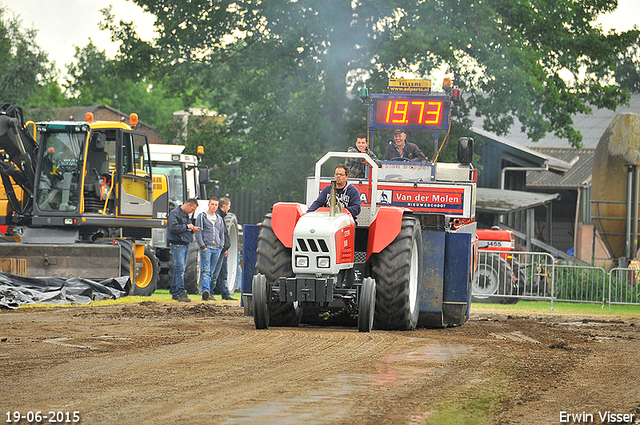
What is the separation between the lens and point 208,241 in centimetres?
1822

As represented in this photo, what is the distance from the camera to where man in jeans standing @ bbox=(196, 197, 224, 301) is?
717 inches

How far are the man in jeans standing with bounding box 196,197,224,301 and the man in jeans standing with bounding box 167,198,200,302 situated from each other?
373 millimetres

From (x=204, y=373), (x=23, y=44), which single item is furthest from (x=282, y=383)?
(x=23, y=44)

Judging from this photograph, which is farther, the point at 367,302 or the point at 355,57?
the point at 355,57

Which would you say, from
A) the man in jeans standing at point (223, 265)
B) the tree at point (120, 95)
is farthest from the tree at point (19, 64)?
the man in jeans standing at point (223, 265)

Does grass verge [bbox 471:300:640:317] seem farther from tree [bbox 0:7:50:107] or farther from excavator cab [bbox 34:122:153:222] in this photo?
tree [bbox 0:7:50:107]

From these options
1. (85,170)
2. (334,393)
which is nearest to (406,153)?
(85,170)

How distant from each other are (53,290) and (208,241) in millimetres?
3425

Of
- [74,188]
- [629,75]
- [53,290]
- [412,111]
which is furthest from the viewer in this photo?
[629,75]

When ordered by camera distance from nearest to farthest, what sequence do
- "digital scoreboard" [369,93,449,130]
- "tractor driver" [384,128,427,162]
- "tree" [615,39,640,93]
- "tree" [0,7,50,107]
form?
"tractor driver" [384,128,427,162], "digital scoreboard" [369,93,449,130], "tree" [0,7,50,107], "tree" [615,39,640,93]

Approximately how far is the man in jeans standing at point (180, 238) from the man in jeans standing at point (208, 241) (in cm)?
37

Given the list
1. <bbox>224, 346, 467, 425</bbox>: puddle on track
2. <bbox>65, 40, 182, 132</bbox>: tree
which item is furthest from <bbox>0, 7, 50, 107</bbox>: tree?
<bbox>224, 346, 467, 425</bbox>: puddle on track

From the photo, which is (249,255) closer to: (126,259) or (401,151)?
(401,151)

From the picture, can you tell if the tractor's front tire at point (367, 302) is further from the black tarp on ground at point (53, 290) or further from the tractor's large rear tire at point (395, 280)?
the black tarp on ground at point (53, 290)
